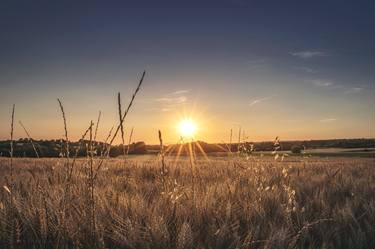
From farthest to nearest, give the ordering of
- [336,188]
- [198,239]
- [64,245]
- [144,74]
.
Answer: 1. [336,188]
2. [198,239]
3. [64,245]
4. [144,74]

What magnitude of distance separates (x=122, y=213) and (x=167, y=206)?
14.9 inches

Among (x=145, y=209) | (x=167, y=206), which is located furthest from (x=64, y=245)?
(x=167, y=206)

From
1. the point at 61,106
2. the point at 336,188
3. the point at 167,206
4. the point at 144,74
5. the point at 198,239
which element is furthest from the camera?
the point at 336,188

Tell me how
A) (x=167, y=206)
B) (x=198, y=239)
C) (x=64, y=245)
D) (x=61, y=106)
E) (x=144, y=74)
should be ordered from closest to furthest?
(x=144, y=74) → (x=61, y=106) → (x=64, y=245) → (x=198, y=239) → (x=167, y=206)

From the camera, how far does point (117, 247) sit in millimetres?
2289

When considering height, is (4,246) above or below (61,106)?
below

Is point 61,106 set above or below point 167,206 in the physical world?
above

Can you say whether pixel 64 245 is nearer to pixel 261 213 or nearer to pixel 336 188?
pixel 261 213

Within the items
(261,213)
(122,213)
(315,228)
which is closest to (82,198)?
(122,213)

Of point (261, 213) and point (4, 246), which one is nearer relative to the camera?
point (4, 246)

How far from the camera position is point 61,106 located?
6.66 ft

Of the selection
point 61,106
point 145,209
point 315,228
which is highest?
point 61,106

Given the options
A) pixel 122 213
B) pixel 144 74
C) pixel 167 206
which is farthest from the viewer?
pixel 167 206

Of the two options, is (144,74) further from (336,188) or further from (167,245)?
(336,188)
